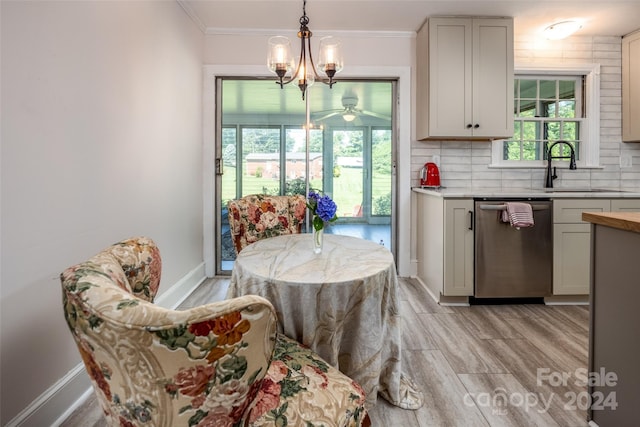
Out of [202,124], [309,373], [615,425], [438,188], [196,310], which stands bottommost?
[615,425]

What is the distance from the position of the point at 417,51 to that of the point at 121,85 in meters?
2.78

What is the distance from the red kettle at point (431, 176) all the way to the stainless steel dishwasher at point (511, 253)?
0.66 meters

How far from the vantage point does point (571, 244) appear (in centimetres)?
293

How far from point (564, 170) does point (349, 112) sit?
2.30 meters

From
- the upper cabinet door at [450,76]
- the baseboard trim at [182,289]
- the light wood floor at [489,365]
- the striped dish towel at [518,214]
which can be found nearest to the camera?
the light wood floor at [489,365]

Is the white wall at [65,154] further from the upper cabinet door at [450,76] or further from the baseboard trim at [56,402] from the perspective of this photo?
the upper cabinet door at [450,76]

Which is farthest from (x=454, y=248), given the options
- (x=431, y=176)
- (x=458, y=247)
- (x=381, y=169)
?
(x=381, y=169)

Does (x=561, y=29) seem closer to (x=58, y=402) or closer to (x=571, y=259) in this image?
(x=571, y=259)

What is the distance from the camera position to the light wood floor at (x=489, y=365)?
158 centimetres

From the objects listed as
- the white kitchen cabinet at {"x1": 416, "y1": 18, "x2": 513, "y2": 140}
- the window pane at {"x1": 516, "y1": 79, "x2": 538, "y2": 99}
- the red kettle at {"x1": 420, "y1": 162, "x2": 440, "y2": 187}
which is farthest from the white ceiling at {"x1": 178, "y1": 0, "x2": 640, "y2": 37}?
the red kettle at {"x1": 420, "y1": 162, "x2": 440, "y2": 187}

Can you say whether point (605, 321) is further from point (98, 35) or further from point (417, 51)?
point (417, 51)

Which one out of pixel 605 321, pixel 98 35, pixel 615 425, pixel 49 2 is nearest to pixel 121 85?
pixel 98 35

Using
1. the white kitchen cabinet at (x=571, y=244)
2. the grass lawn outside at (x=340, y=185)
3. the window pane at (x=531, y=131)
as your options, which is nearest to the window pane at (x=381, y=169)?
the grass lawn outside at (x=340, y=185)

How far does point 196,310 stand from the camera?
1.92 ft
